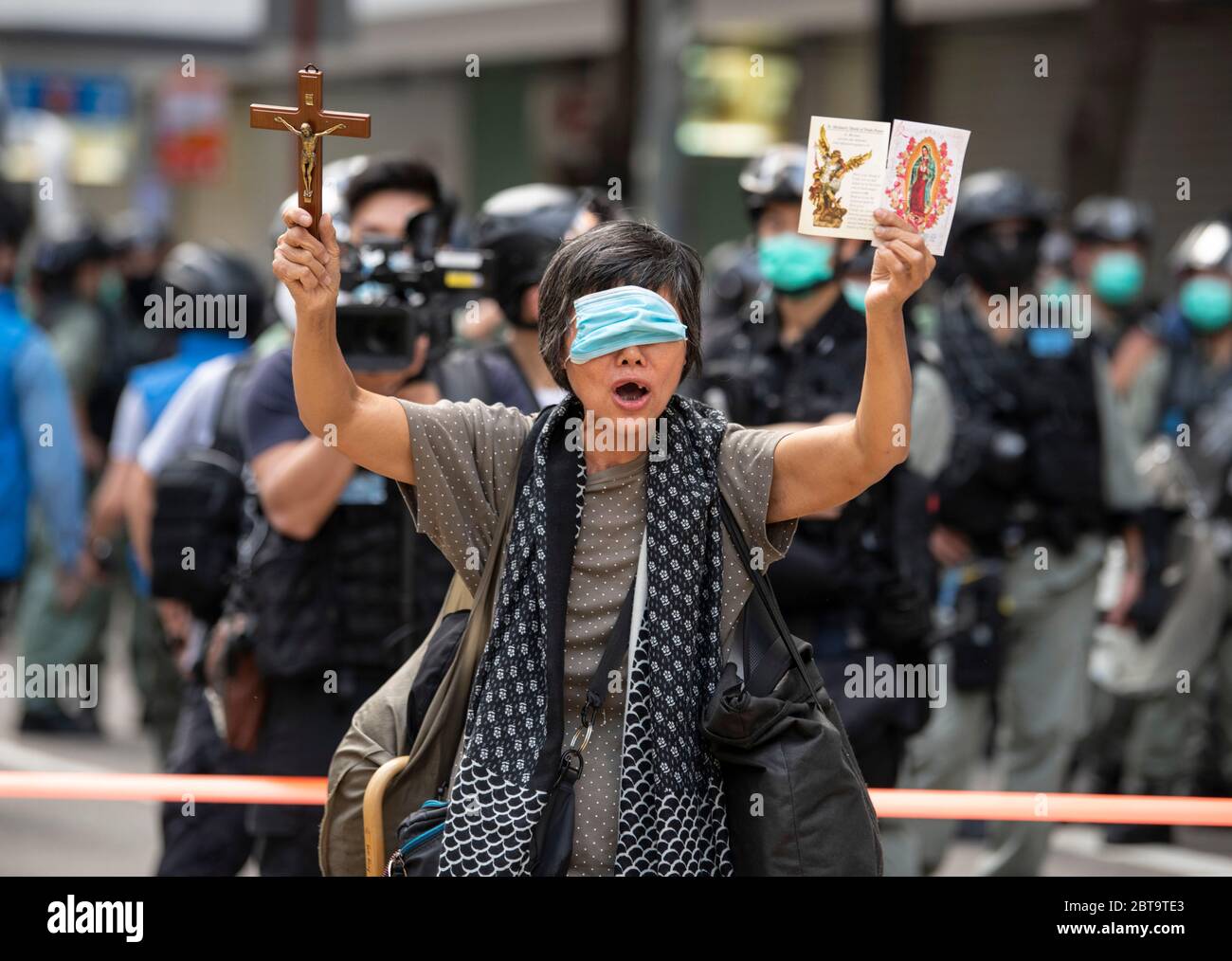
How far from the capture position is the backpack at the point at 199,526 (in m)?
5.47

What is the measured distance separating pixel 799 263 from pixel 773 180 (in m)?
0.30

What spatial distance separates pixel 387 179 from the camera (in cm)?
511

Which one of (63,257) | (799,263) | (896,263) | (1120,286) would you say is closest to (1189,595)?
(1120,286)

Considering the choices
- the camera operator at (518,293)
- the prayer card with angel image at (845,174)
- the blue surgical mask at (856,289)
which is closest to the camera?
the prayer card with angel image at (845,174)

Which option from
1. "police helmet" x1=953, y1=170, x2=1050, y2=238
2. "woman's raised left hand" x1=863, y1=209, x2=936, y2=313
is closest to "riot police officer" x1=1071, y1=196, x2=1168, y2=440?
"police helmet" x1=953, y1=170, x2=1050, y2=238

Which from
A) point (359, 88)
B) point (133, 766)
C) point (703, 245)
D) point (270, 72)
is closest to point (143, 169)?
point (270, 72)

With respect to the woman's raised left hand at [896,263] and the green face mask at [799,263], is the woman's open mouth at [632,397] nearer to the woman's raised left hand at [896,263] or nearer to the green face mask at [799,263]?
the woman's raised left hand at [896,263]

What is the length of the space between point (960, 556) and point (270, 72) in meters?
18.5

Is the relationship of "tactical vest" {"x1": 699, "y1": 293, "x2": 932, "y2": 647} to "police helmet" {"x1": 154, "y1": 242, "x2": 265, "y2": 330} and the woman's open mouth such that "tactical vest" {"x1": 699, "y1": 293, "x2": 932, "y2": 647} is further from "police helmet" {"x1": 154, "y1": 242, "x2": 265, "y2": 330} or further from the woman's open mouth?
"police helmet" {"x1": 154, "y1": 242, "x2": 265, "y2": 330}

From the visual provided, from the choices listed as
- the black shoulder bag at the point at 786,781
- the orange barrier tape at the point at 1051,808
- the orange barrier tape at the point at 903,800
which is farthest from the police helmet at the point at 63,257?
the black shoulder bag at the point at 786,781

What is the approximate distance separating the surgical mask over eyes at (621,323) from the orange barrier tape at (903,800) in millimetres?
1732

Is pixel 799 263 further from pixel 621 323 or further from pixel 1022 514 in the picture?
pixel 621 323
